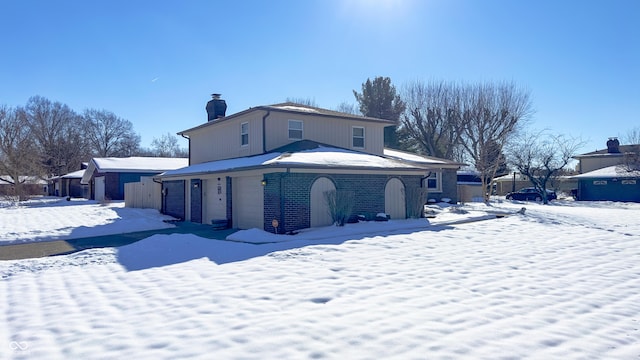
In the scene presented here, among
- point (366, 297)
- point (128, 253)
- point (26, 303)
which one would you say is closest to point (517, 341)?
point (366, 297)

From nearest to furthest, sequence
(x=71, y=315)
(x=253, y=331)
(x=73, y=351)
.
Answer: (x=73, y=351), (x=253, y=331), (x=71, y=315)

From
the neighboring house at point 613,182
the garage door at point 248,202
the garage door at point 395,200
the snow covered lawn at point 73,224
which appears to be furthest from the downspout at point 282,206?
the neighboring house at point 613,182

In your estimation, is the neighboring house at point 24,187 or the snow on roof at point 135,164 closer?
the snow on roof at point 135,164

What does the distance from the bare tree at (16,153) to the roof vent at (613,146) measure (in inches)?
2025

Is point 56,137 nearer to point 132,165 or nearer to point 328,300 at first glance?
point 132,165

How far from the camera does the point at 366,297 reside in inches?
247

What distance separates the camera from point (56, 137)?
178 feet

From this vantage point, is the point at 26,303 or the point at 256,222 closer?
the point at 26,303

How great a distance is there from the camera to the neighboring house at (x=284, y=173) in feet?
45.5

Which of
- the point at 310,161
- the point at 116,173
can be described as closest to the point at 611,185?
the point at 310,161

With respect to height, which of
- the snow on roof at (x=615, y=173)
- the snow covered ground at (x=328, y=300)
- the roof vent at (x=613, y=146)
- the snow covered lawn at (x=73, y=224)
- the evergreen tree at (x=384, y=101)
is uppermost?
the evergreen tree at (x=384, y=101)

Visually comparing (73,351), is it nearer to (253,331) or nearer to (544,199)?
(253,331)

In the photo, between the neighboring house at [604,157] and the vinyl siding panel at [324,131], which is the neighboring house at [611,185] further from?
the vinyl siding panel at [324,131]

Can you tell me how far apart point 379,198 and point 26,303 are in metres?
11.6
